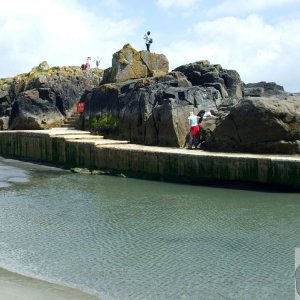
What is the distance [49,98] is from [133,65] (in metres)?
5.28

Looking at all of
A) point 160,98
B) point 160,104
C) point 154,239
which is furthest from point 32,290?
point 160,98

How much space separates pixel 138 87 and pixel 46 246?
14.0 meters

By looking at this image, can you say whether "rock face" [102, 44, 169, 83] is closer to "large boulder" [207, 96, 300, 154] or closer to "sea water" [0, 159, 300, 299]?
"large boulder" [207, 96, 300, 154]

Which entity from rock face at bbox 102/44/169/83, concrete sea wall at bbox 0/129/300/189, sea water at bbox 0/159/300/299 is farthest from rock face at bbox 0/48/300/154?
sea water at bbox 0/159/300/299

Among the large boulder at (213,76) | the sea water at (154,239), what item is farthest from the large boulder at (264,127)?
the large boulder at (213,76)

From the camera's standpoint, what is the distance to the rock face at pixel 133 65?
A: 89.1 ft

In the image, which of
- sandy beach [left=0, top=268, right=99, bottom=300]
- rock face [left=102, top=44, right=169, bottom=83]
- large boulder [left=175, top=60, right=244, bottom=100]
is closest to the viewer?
sandy beach [left=0, top=268, right=99, bottom=300]

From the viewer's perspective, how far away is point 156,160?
1739 cm

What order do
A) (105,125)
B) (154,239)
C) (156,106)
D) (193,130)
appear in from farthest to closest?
(105,125) < (156,106) < (193,130) < (154,239)

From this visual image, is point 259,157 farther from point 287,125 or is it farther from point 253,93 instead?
point 253,93

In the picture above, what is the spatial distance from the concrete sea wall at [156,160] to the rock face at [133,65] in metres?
4.40

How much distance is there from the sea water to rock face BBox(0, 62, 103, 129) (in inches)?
488

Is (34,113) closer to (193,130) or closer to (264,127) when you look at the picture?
(193,130)

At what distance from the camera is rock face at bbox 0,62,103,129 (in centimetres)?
2861
